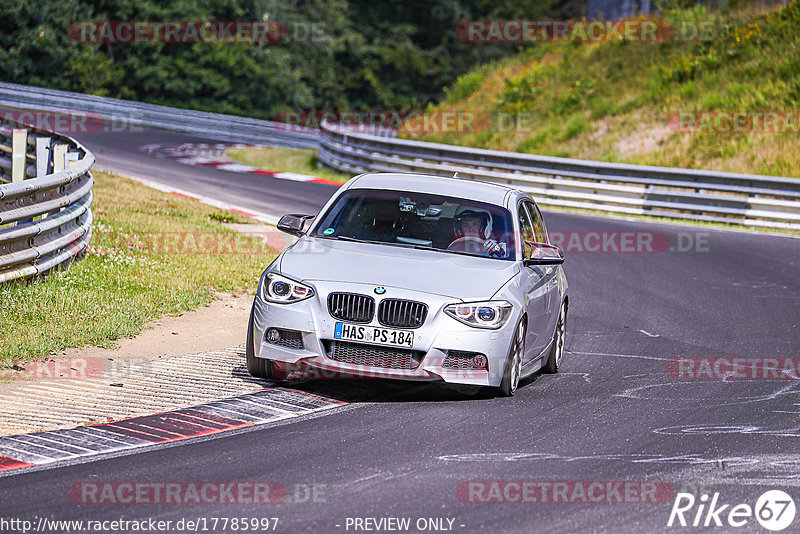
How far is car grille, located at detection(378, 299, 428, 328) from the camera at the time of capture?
26.3 feet

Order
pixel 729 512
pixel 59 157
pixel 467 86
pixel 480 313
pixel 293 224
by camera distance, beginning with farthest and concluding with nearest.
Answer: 1. pixel 467 86
2. pixel 59 157
3. pixel 293 224
4. pixel 480 313
5. pixel 729 512

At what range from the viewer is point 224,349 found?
9953 mm

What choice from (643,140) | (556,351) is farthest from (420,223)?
(643,140)

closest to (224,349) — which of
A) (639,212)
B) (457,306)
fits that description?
(457,306)

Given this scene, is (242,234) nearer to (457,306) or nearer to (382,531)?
(457,306)

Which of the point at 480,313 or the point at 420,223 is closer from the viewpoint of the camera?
the point at 480,313

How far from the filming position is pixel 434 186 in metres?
9.73

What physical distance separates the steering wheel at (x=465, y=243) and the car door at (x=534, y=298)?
0.39 metres

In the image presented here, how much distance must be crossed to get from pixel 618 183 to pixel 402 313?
17764 millimetres

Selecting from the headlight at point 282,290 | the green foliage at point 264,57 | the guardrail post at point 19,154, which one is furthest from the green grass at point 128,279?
the green foliage at point 264,57

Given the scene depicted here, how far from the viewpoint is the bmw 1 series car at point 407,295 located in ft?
26.3

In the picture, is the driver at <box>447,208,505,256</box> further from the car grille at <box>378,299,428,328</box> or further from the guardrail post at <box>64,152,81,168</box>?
the guardrail post at <box>64,152,81,168</box>

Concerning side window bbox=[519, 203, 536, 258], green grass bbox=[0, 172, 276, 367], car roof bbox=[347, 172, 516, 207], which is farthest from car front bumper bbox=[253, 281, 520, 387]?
green grass bbox=[0, 172, 276, 367]

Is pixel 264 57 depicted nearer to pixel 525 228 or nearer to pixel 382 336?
pixel 525 228
